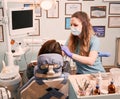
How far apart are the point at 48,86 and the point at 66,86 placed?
0.44 feet

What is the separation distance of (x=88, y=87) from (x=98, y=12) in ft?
8.42

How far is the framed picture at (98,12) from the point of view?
3.65 metres

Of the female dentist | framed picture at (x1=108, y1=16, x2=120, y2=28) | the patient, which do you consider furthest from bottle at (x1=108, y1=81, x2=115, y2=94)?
framed picture at (x1=108, y1=16, x2=120, y2=28)

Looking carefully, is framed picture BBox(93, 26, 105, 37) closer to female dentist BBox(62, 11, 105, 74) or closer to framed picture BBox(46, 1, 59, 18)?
framed picture BBox(46, 1, 59, 18)

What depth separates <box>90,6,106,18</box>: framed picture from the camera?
365cm

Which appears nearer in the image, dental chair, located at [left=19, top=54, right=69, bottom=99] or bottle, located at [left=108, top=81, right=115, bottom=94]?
bottle, located at [left=108, top=81, right=115, bottom=94]

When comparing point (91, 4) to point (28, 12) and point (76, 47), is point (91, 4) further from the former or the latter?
point (76, 47)

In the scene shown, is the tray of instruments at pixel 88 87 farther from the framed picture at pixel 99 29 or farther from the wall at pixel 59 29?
the framed picture at pixel 99 29

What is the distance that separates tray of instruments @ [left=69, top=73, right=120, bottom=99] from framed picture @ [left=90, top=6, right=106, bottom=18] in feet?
7.63

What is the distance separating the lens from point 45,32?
3.66m

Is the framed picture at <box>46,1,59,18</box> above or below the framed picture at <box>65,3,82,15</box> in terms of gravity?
below

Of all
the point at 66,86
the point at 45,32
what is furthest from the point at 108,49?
the point at 66,86

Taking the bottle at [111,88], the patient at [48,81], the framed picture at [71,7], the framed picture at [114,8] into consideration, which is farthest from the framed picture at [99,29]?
the bottle at [111,88]

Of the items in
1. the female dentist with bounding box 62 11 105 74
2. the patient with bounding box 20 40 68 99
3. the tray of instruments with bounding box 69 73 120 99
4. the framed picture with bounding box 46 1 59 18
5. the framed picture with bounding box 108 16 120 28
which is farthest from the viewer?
the framed picture with bounding box 108 16 120 28
